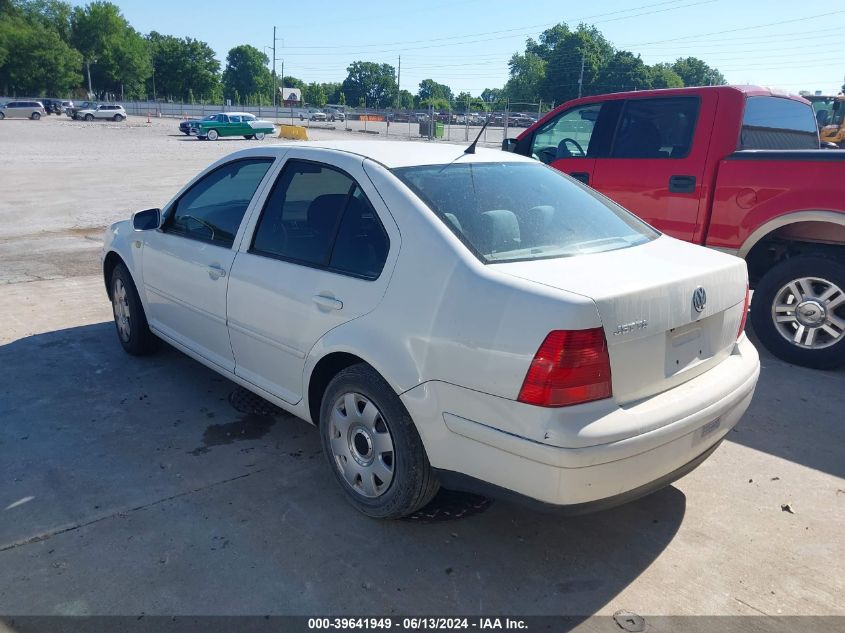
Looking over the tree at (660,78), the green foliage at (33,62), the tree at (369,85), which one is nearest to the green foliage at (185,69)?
the green foliage at (33,62)

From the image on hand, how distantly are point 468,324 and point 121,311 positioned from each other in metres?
3.75

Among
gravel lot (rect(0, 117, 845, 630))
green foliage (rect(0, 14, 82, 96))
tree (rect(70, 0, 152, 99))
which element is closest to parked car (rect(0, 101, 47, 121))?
green foliage (rect(0, 14, 82, 96))

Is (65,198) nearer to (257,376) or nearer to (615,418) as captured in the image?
(257,376)

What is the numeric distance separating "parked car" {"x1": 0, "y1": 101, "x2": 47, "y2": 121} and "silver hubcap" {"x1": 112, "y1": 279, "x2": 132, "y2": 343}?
64661 millimetres

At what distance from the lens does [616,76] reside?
10044cm

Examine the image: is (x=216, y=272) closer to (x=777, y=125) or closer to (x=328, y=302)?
(x=328, y=302)

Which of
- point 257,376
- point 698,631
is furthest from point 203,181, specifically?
point 698,631

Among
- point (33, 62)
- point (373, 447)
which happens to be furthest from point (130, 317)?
point (33, 62)

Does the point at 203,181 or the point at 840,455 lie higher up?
the point at 203,181

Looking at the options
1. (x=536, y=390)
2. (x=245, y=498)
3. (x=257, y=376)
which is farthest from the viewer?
(x=257, y=376)

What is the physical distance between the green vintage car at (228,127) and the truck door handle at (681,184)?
4089 centimetres

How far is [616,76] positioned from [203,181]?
348 ft

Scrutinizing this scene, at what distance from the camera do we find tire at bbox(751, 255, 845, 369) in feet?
16.8

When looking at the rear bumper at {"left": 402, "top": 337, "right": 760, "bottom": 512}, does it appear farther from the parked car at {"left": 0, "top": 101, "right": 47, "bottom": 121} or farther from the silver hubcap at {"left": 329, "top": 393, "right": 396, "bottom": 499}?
the parked car at {"left": 0, "top": 101, "right": 47, "bottom": 121}
